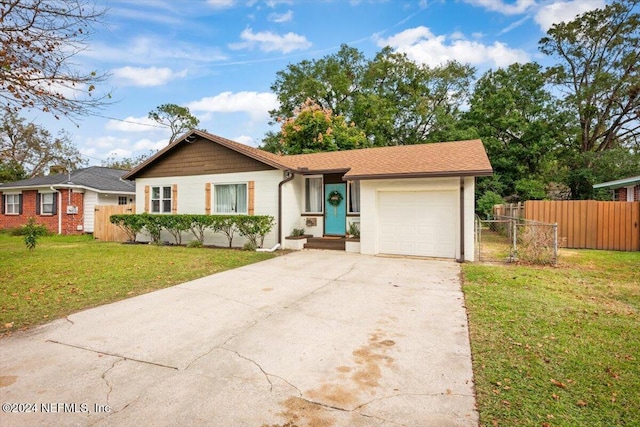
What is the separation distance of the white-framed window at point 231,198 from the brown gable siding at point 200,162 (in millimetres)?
647

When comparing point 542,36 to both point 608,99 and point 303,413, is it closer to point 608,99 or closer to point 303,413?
point 608,99

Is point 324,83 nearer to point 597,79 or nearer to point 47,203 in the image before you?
point 597,79

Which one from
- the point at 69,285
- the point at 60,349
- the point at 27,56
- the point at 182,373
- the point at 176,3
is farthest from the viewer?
the point at 176,3

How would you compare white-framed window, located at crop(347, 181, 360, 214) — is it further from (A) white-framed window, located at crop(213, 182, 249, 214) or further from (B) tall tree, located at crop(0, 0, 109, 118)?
(B) tall tree, located at crop(0, 0, 109, 118)

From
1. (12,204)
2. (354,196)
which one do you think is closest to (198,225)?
(354,196)

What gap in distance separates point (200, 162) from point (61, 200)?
10.8 metres

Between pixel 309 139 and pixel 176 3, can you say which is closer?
pixel 176 3

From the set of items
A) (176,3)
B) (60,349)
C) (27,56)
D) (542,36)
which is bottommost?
(60,349)

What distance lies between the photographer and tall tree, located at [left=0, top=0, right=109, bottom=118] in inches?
235

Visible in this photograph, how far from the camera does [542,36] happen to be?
953 inches

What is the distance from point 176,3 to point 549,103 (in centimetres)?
2241

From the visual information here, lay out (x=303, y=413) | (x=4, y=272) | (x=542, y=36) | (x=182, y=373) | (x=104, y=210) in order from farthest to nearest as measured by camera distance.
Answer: (x=542, y=36) → (x=104, y=210) → (x=4, y=272) → (x=182, y=373) → (x=303, y=413)

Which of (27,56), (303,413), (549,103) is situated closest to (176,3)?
(27,56)

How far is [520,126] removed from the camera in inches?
832
